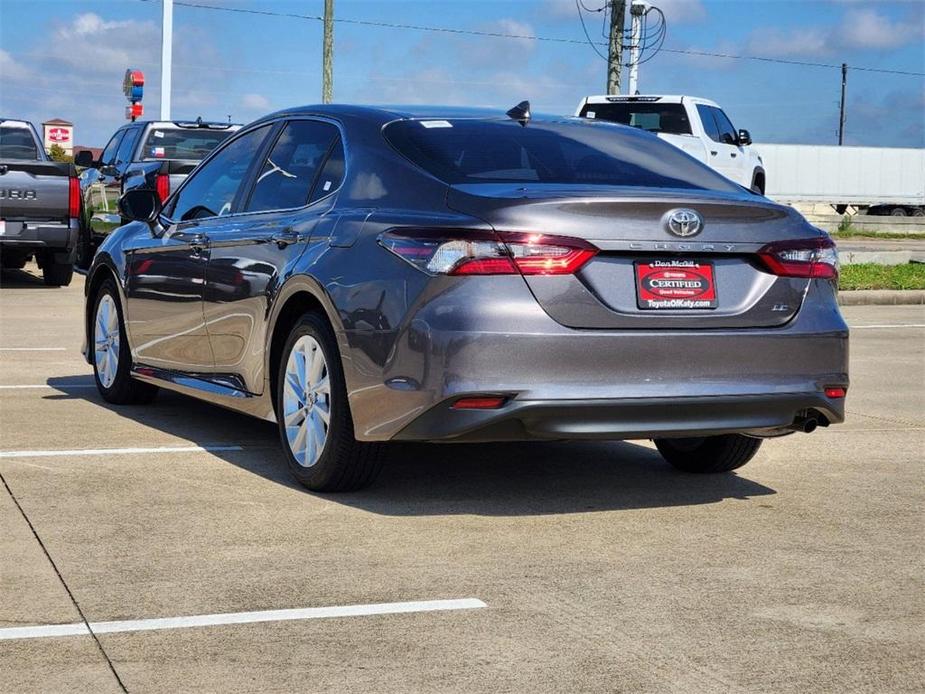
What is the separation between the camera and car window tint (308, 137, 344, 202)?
6527mm

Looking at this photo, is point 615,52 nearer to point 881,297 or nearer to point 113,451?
point 881,297

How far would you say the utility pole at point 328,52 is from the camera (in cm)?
3356

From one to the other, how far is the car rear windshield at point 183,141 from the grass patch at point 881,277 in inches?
307

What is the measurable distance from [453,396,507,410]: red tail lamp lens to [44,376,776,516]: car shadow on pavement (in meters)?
0.65

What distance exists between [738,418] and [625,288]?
2.28 ft

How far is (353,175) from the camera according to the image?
639 cm

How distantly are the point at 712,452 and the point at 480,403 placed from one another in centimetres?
180

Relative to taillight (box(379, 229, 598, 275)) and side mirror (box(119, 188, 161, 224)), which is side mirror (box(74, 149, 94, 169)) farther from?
taillight (box(379, 229, 598, 275))

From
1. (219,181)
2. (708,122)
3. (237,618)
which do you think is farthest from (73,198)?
(237,618)

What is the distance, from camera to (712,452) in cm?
700

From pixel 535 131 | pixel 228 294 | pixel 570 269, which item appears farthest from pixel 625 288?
pixel 228 294

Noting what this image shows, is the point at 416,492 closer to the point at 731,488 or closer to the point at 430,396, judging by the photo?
the point at 430,396

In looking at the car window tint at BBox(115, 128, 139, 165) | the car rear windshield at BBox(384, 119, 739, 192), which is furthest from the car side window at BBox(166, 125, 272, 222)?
the car window tint at BBox(115, 128, 139, 165)

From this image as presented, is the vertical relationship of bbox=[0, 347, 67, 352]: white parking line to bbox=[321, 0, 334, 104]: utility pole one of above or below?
below
